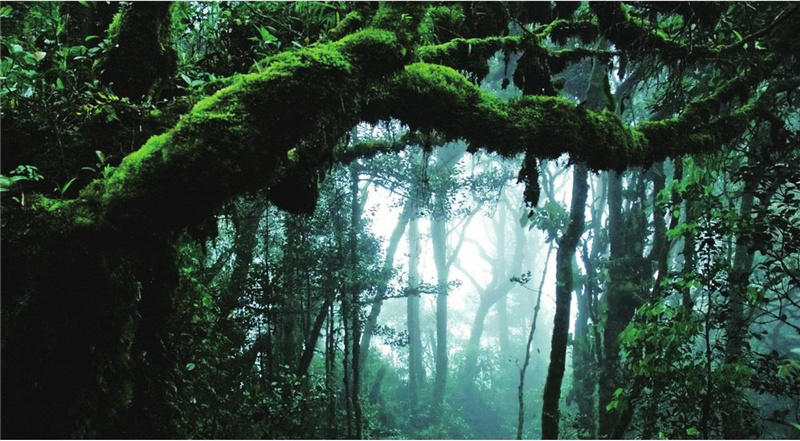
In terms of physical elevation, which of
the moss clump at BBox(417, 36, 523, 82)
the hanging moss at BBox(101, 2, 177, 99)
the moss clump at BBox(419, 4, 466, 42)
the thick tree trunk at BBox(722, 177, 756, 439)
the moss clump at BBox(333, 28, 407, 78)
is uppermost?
the moss clump at BBox(419, 4, 466, 42)

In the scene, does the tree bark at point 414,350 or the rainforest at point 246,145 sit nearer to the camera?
the rainforest at point 246,145

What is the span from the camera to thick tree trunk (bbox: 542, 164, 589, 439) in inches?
244

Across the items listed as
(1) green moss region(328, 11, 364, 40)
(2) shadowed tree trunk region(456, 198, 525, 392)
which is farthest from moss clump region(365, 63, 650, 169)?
(2) shadowed tree trunk region(456, 198, 525, 392)

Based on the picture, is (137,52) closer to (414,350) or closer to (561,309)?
(561,309)

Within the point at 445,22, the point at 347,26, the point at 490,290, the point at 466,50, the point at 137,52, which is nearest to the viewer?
the point at 347,26

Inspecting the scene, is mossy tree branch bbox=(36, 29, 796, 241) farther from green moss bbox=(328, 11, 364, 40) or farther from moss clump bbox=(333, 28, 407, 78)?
green moss bbox=(328, 11, 364, 40)

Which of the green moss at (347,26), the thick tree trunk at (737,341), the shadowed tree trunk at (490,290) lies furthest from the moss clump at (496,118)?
the shadowed tree trunk at (490,290)

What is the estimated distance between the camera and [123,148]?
9.55 ft

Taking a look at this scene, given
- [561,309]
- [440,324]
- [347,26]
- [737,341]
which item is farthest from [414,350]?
[347,26]

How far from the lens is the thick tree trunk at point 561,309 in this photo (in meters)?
6.19

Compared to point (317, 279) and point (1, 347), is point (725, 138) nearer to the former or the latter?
point (1, 347)

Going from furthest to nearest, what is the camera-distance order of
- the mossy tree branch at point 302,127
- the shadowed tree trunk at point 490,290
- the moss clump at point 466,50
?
the shadowed tree trunk at point 490,290 → the moss clump at point 466,50 → the mossy tree branch at point 302,127

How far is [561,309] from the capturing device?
22.4ft

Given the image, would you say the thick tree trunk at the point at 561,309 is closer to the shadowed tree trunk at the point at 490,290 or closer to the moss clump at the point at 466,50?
the moss clump at the point at 466,50
